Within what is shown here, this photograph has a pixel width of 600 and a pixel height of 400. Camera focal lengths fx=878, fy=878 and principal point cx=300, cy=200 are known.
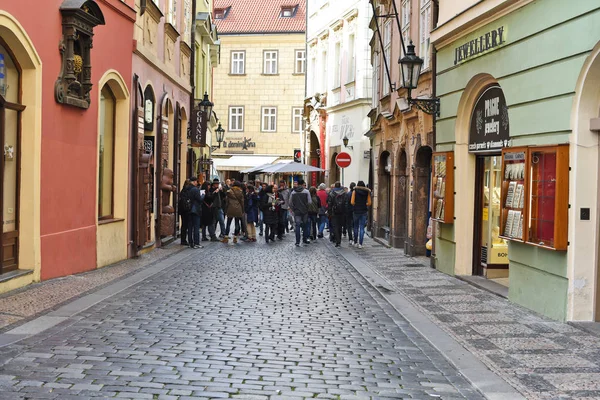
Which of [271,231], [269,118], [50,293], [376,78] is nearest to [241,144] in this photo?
[269,118]

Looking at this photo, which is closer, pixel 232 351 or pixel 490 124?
pixel 232 351

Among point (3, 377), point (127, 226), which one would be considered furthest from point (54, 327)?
point (127, 226)

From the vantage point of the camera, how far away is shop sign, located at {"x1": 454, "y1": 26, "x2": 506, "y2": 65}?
12.2 meters

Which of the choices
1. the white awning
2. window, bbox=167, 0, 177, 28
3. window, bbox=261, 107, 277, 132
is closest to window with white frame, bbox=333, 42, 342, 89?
window, bbox=167, 0, 177, 28

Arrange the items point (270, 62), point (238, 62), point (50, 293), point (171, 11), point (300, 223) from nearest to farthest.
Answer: point (50, 293) → point (171, 11) → point (300, 223) → point (270, 62) → point (238, 62)

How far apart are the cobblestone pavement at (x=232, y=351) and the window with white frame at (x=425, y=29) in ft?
22.7

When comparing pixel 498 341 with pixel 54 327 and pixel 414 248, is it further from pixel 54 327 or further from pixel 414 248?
pixel 414 248

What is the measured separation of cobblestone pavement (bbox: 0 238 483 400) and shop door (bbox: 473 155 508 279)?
2530 millimetres

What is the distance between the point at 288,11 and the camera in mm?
55219

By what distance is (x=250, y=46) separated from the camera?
175 ft

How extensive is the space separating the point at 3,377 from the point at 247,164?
43902 mm

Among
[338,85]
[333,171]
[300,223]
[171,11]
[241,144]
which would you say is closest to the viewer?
[171,11]

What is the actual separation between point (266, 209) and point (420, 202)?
6251 mm

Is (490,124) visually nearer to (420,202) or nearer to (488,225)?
(488,225)
